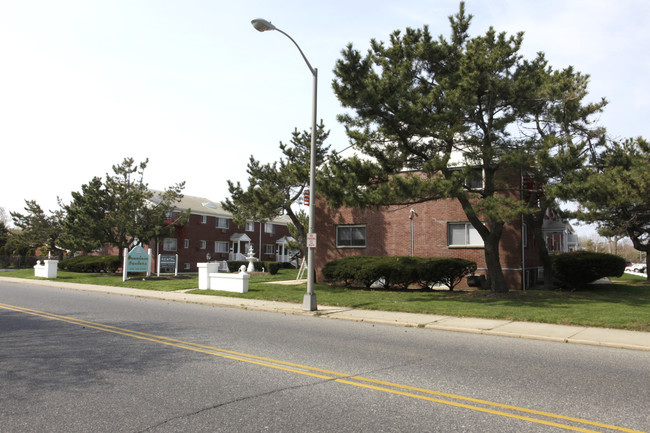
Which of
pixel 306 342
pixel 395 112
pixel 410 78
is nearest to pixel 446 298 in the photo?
pixel 395 112

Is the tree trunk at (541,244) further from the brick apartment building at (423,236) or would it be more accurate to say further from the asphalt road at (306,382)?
the asphalt road at (306,382)

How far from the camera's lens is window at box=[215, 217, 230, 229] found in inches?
2104

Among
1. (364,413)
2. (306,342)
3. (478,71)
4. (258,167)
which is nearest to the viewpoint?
(364,413)

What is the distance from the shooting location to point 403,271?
805 inches

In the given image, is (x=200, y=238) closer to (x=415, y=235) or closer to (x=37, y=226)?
(x=37, y=226)

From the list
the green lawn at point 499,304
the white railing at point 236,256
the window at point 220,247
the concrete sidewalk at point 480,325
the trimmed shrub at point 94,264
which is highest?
the window at point 220,247

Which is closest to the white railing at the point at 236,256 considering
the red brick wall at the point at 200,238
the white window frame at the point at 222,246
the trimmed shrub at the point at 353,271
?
the red brick wall at the point at 200,238

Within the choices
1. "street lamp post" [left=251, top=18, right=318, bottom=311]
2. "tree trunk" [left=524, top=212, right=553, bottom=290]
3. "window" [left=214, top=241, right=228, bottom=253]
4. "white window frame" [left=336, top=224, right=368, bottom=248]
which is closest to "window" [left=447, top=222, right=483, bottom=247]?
"tree trunk" [left=524, top=212, right=553, bottom=290]

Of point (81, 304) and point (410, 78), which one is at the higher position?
point (410, 78)

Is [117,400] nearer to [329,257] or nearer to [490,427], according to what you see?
[490,427]

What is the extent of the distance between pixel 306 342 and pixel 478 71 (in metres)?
10.8

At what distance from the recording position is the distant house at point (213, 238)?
48.1m

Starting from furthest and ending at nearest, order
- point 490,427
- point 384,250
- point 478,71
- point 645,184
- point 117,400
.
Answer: point 384,250
point 645,184
point 478,71
point 117,400
point 490,427

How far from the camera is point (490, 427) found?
4656 millimetres
